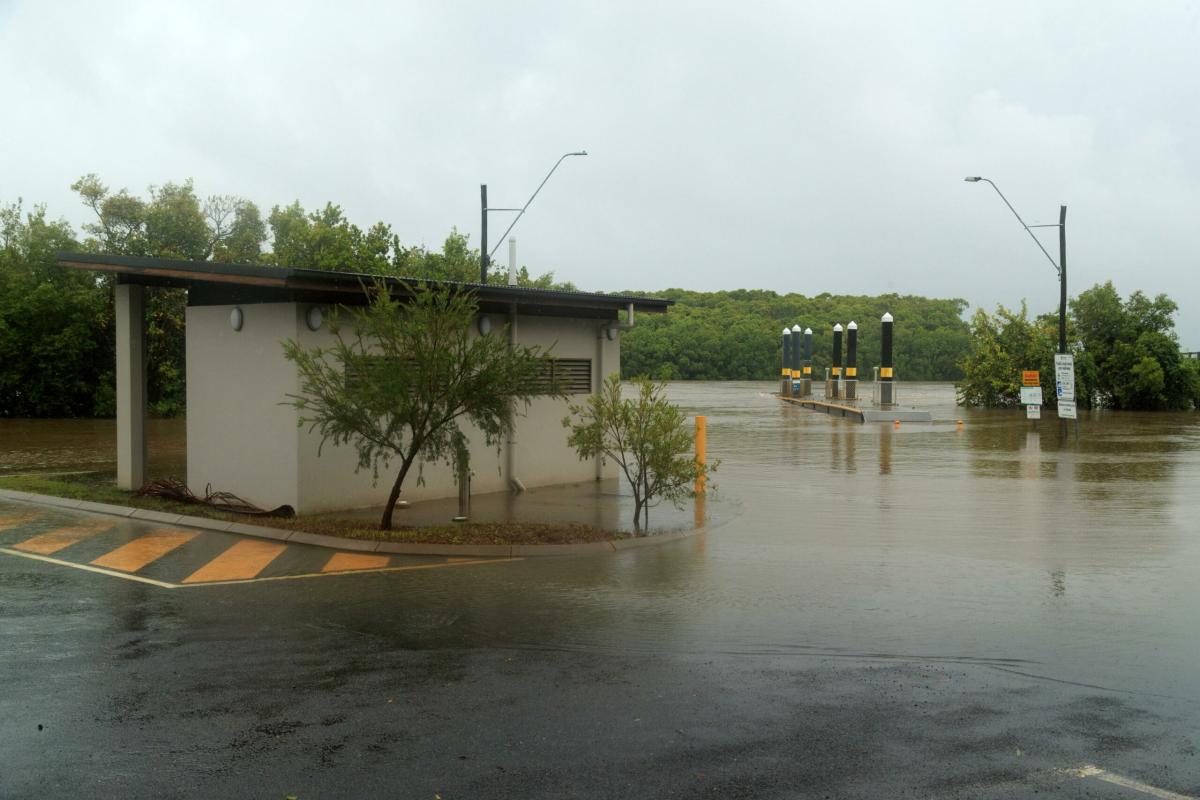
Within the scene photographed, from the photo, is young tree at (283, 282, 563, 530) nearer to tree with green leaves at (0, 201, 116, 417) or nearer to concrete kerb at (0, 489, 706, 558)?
concrete kerb at (0, 489, 706, 558)

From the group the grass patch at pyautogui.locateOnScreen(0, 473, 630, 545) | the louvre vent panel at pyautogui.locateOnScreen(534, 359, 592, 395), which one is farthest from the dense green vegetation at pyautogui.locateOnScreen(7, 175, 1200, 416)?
the grass patch at pyautogui.locateOnScreen(0, 473, 630, 545)

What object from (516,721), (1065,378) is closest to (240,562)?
(516,721)

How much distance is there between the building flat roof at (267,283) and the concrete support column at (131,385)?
0.43 m

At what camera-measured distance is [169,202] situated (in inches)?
1732

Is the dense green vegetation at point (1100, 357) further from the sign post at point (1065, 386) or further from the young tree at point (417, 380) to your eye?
the young tree at point (417, 380)

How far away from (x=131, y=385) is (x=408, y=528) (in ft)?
20.2

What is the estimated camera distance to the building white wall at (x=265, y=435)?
14938mm

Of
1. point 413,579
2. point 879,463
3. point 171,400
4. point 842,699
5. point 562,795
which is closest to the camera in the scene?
point 562,795

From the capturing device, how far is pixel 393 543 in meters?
12.6

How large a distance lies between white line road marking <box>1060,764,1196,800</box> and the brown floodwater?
1.80 metres

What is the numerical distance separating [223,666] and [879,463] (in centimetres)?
1861

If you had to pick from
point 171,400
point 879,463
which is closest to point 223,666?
point 879,463

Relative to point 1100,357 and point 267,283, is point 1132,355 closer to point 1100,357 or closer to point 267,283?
point 1100,357

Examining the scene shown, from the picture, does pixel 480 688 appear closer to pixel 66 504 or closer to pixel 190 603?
pixel 190 603
